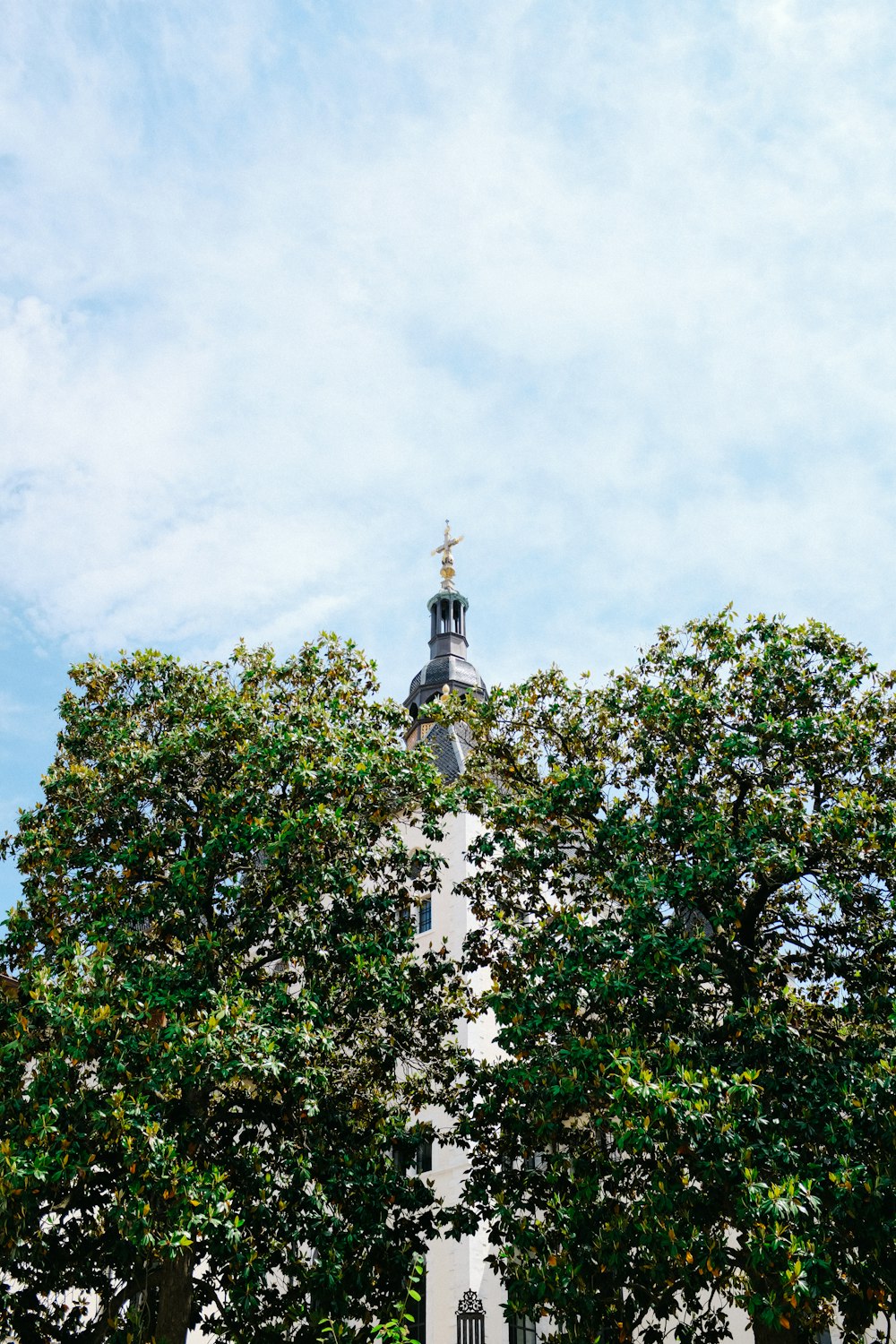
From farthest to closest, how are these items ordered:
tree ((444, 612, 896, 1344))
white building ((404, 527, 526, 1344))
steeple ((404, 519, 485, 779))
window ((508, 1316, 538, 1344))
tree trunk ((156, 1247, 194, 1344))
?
steeple ((404, 519, 485, 779)), white building ((404, 527, 526, 1344)), window ((508, 1316, 538, 1344)), tree trunk ((156, 1247, 194, 1344)), tree ((444, 612, 896, 1344))

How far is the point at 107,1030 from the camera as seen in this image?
13.6m

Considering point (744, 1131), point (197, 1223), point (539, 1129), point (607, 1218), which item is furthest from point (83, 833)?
point (744, 1131)

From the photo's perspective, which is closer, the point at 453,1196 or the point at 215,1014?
the point at 215,1014

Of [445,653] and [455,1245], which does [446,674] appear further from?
[455,1245]

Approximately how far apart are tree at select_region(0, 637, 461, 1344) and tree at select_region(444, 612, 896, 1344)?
1.61 meters

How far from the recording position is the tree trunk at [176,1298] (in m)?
14.3

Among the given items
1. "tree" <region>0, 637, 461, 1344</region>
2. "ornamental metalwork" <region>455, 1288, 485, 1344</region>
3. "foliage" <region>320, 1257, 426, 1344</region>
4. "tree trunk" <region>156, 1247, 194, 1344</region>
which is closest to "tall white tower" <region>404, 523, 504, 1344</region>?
"ornamental metalwork" <region>455, 1288, 485, 1344</region>

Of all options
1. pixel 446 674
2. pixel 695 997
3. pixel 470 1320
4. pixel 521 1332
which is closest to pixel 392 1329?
pixel 695 997

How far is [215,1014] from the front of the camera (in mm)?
13859

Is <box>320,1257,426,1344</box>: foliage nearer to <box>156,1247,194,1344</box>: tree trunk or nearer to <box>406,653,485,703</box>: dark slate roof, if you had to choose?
<box>156,1247,194,1344</box>: tree trunk

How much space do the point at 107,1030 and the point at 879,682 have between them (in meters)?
12.6

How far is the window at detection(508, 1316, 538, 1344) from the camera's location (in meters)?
22.3

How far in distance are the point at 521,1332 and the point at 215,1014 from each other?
13766mm

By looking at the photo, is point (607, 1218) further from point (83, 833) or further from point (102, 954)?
point (83, 833)
